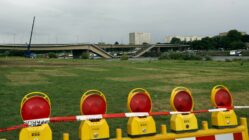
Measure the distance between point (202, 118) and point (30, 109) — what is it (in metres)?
4.96

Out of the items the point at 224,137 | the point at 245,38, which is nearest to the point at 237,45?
the point at 245,38

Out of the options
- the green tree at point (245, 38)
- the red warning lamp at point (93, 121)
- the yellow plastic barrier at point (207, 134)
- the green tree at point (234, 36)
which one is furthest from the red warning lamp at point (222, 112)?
the green tree at point (245, 38)

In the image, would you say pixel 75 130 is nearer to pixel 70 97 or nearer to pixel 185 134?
pixel 185 134

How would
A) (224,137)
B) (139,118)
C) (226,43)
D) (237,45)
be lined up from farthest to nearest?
(226,43), (237,45), (224,137), (139,118)

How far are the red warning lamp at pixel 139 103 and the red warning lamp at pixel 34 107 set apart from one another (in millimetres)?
1131

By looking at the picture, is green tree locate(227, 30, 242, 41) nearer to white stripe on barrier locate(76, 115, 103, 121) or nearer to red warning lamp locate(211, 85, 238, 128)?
red warning lamp locate(211, 85, 238, 128)

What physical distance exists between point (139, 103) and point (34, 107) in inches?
55.3

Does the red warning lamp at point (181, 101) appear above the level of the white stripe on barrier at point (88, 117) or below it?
above

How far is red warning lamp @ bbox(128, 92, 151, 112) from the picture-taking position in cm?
503

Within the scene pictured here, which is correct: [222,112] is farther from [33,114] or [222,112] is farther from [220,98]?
[33,114]

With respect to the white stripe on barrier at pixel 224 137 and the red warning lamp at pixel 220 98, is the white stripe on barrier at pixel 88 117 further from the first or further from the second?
the red warning lamp at pixel 220 98

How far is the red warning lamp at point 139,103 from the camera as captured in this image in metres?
5.03

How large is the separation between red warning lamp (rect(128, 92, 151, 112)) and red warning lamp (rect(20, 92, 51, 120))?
1131 millimetres

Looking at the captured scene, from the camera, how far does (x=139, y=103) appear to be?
5.07 m
